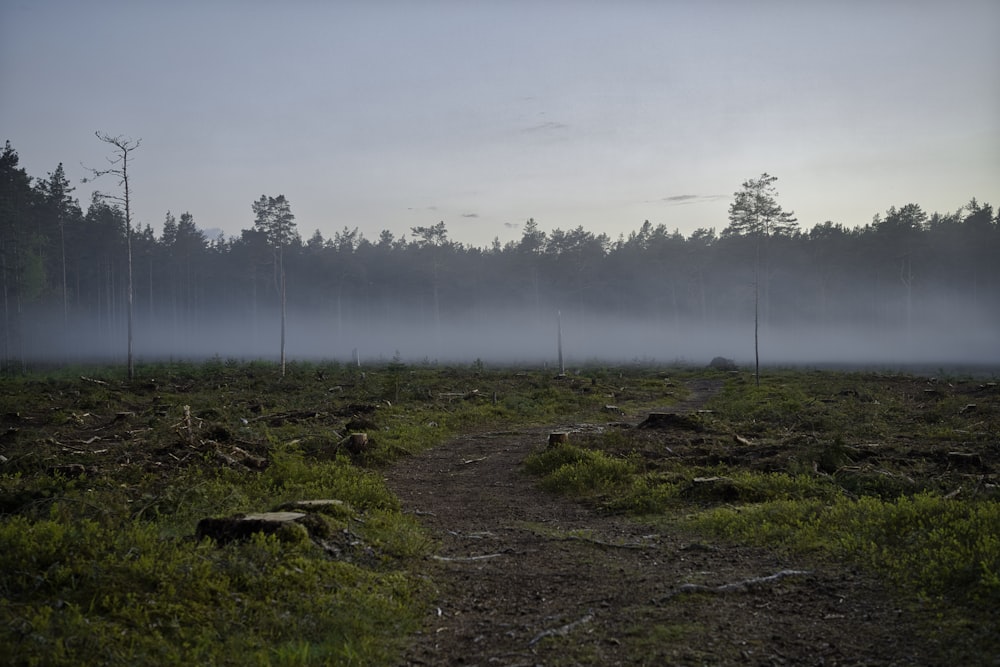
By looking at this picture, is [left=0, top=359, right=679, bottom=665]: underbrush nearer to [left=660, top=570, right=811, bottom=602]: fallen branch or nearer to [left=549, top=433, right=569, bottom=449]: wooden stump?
[left=660, top=570, right=811, bottom=602]: fallen branch

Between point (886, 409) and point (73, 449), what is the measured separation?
23.6 metres

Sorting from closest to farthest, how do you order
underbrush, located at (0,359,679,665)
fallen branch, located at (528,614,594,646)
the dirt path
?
1. underbrush, located at (0,359,679,665)
2. the dirt path
3. fallen branch, located at (528,614,594,646)

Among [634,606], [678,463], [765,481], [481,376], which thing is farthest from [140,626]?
[481,376]

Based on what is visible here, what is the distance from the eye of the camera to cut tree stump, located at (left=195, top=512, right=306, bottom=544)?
6.97 meters

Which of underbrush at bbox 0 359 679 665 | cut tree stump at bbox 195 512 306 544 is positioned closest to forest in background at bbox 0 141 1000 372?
underbrush at bbox 0 359 679 665

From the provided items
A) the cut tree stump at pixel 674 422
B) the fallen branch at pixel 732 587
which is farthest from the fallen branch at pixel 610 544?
the cut tree stump at pixel 674 422

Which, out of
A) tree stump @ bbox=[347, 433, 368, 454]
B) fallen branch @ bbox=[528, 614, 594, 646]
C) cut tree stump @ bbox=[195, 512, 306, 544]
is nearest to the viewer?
fallen branch @ bbox=[528, 614, 594, 646]

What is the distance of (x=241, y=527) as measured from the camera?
7043 mm

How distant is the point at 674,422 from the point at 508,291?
3535 inches

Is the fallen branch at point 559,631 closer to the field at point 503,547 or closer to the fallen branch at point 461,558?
the field at point 503,547

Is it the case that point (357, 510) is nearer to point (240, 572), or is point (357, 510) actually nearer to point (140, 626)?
point (240, 572)

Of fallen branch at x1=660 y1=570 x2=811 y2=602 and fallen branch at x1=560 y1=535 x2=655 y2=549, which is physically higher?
fallen branch at x1=660 y1=570 x2=811 y2=602

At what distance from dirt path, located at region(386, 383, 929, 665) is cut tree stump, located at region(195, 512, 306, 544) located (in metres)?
1.77

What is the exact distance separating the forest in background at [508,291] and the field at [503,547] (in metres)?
51.5
